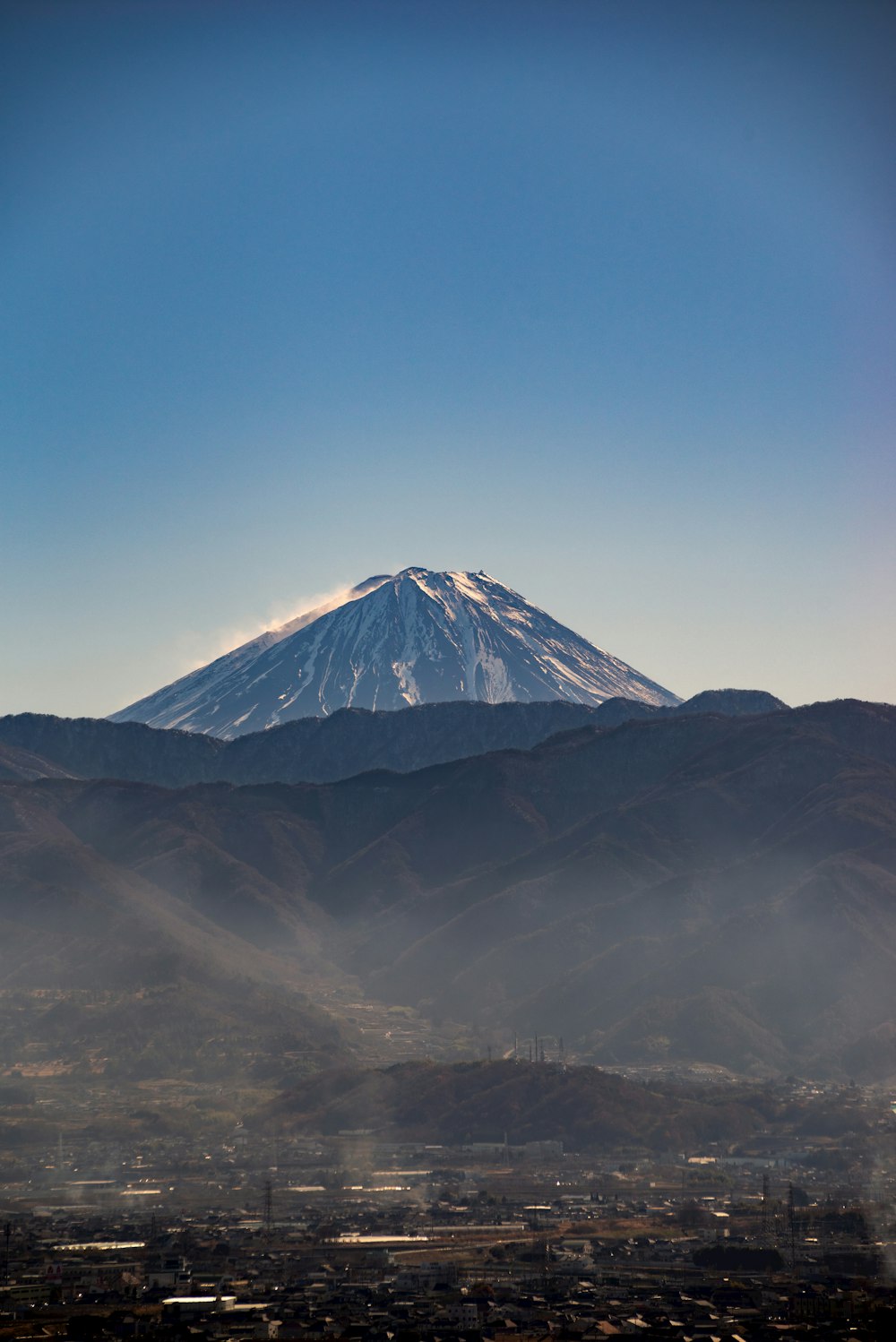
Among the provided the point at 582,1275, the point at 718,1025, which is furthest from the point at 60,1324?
the point at 718,1025

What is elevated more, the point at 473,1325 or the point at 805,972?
the point at 805,972

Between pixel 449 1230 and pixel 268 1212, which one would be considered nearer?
pixel 449 1230

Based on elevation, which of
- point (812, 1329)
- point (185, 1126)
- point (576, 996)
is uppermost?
point (576, 996)

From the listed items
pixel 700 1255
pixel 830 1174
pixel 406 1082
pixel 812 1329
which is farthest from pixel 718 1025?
pixel 812 1329

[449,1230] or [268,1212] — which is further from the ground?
[268,1212]

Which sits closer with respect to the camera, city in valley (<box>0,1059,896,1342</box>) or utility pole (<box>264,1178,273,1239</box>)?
city in valley (<box>0,1059,896,1342</box>)

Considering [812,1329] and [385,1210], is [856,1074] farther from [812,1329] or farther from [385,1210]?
[812,1329]

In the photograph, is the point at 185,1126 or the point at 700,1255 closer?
the point at 700,1255

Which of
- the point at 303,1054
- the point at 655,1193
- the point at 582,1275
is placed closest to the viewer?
the point at 582,1275

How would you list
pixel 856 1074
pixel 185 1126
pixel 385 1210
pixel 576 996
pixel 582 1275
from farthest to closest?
pixel 576 996 < pixel 856 1074 < pixel 185 1126 < pixel 385 1210 < pixel 582 1275

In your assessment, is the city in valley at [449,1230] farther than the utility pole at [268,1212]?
No
